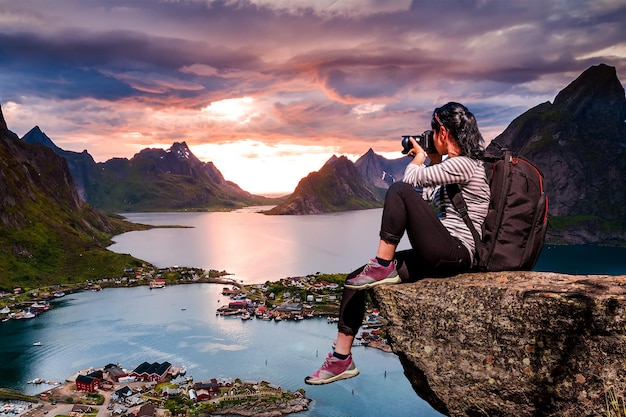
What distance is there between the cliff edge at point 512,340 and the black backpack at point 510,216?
0.26 m

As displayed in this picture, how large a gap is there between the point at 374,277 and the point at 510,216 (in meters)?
2.21

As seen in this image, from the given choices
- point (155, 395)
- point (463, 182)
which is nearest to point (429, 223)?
point (463, 182)

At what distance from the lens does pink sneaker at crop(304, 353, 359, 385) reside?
22.1 feet

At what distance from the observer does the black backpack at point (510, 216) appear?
610cm

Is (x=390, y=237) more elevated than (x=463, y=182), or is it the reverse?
(x=463, y=182)

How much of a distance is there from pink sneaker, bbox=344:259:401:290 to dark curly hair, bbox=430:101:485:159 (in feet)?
7.10

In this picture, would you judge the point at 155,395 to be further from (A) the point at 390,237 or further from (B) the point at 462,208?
(B) the point at 462,208

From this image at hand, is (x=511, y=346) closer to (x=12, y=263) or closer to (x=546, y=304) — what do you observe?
(x=546, y=304)

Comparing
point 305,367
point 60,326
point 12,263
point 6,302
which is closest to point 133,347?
point 60,326

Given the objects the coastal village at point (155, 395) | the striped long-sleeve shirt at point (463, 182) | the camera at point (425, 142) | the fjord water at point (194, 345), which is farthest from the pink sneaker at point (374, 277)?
the fjord water at point (194, 345)

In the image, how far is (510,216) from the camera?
20.0ft

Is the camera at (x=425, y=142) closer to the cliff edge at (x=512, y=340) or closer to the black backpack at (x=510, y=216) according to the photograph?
the black backpack at (x=510, y=216)

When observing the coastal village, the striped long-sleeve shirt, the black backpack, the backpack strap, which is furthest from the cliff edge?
the coastal village

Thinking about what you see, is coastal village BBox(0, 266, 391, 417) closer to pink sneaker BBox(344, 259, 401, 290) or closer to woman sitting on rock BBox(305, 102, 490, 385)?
woman sitting on rock BBox(305, 102, 490, 385)
